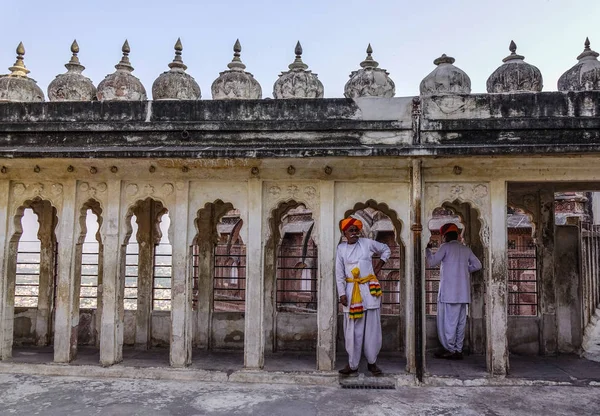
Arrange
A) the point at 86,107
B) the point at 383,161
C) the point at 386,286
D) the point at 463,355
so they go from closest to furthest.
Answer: the point at 383,161
the point at 86,107
the point at 463,355
the point at 386,286

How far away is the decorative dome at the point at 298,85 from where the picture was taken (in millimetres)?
7441

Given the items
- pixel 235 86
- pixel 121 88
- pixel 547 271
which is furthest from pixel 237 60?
pixel 547 271

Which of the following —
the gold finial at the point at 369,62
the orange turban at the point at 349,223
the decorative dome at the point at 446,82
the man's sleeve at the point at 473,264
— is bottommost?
the man's sleeve at the point at 473,264

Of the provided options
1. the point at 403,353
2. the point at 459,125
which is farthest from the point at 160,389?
the point at 459,125

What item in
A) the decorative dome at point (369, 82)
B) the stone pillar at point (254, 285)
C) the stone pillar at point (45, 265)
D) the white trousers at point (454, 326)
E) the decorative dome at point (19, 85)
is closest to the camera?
the stone pillar at point (254, 285)

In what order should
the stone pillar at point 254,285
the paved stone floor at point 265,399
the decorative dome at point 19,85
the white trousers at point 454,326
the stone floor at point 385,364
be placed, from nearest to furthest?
the paved stone floor at point 265,399, the stone floor at point 385,364, the stone pillar at point 254,285, the white trousers at point 454,326, the decorative dome at point 19,85

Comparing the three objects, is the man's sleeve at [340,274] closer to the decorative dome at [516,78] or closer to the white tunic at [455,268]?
the white tunic at [455,268]

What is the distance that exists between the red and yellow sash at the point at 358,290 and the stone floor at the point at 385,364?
3.01ft

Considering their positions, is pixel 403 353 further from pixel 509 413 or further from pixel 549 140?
pixel 549 140

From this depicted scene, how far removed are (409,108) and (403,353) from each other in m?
3.67

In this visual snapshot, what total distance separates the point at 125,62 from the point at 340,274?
15.1ft

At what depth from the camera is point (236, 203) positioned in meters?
7.05

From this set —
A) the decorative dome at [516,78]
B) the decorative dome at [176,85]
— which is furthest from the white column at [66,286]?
the decorative dome at [516,78]

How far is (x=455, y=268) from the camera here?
Answer: 303 inches
